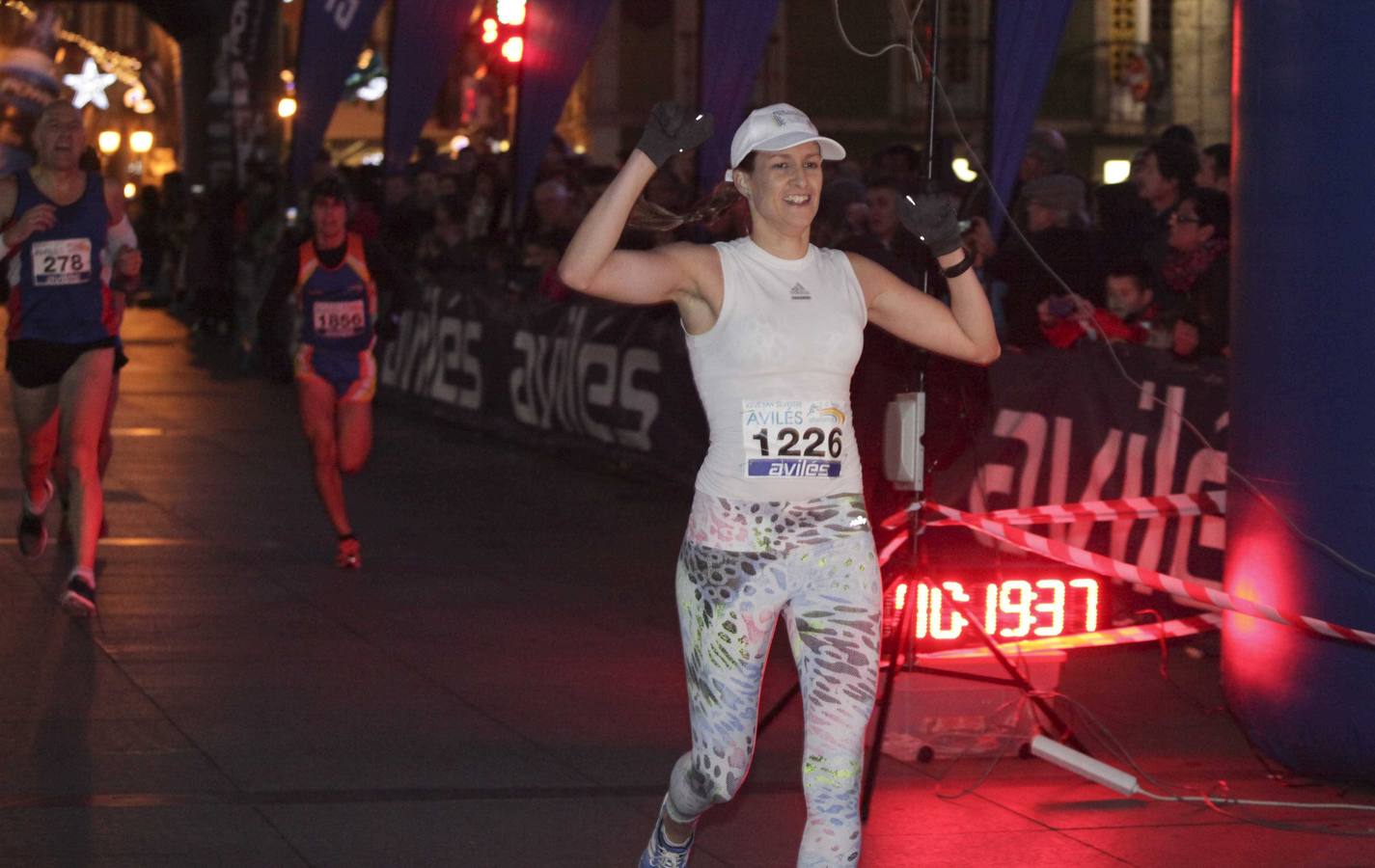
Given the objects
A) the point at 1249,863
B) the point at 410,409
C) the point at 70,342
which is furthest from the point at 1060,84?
the point at 1249,863

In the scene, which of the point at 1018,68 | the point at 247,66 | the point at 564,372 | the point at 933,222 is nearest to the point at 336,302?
the point at 1018,68

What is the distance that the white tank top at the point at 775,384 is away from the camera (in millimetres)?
5137

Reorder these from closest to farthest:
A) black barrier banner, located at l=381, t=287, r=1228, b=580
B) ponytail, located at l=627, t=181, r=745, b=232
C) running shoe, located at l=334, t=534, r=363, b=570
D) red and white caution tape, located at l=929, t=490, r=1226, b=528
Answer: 1. ponytail, located at l=627, t=181, r=745, b=232
2. red and white caution tape, located at l=929, t=490, r=1226, b=528
3. black barrier banner, located at l=381, t=287, r=1228, b=580
4. running shoe, located at l=334, t=534, r=363, b=570

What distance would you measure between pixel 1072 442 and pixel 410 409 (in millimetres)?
10458

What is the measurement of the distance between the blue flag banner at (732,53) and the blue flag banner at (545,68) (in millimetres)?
2971

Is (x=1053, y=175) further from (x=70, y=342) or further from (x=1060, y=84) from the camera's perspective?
(x=1060, y=84)

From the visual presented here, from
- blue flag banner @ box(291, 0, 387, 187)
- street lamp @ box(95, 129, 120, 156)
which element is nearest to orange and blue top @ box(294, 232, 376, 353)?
blue flag banner @ box(291, 0, 387, 187)

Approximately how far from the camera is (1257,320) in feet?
23.7

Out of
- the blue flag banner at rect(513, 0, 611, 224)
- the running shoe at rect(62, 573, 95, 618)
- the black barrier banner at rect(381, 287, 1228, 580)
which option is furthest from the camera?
the blue flag banner at rect(513, 0, 611, 224)

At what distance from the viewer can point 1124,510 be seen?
8.54 metres

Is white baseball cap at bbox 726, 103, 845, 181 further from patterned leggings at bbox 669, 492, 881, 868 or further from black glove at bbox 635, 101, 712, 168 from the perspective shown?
patterned leggings at bbox 669, 492, 881, 868

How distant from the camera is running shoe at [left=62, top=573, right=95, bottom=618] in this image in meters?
9.13

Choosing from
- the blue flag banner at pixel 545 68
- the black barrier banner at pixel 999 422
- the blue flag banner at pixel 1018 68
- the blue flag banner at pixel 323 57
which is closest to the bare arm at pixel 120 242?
the black barrier banner at pixel 999 422

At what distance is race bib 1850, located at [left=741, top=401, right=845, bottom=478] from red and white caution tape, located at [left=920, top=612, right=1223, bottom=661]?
223cm
